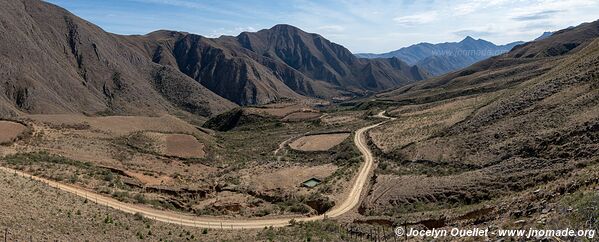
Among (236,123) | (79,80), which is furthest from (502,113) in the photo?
(79,80)

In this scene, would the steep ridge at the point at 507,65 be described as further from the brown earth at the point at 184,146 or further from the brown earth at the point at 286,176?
the brown earth at the point at 286,176

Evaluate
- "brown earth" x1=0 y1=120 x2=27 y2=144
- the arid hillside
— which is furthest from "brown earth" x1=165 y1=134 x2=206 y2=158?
the arid hillside

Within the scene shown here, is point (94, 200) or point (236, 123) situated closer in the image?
point (94, 200)

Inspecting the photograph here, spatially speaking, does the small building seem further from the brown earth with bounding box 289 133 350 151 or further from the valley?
the brown earth with bounding box 289 133 350 151

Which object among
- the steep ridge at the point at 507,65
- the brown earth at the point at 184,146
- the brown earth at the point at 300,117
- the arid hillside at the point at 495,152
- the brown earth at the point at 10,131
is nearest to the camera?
the arid hillside at the point at 495,152

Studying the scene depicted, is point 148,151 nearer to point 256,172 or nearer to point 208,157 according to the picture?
point 208,157

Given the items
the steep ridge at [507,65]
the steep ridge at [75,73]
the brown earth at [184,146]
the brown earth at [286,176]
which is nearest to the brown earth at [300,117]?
the steep ridge at [507,65]
